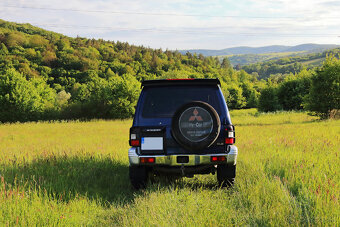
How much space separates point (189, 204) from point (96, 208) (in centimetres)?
148

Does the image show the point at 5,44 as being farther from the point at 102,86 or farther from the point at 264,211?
the point at 264,211

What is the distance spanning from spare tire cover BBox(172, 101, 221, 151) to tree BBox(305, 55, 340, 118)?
2406cm

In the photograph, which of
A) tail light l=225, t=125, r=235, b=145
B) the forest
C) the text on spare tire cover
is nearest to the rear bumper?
tail light l=225, t=125, r=235, b=145

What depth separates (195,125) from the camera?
4.62 metres

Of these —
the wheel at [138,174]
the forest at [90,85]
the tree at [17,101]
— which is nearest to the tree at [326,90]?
the forest at [90,85]

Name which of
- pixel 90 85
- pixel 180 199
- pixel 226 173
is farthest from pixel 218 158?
pixel 90 85

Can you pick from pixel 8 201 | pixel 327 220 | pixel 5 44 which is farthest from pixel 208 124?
pixel 5 44

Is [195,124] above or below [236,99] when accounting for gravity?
above

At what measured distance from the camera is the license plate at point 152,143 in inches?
187

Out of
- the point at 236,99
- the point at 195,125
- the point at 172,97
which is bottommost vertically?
the point at 236,99

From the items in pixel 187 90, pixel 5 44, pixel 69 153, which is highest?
pixel 5 44

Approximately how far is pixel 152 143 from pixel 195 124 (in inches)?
31.6

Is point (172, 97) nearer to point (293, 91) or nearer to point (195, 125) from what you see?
point (195, 125)

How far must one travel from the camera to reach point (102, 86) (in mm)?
55750
